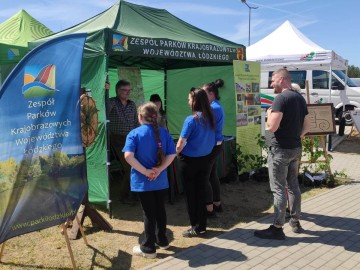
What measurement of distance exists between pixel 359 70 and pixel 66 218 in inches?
1842

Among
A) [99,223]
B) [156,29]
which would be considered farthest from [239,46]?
[99,223]

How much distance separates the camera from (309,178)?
6.41m

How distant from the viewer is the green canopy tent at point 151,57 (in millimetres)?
4828

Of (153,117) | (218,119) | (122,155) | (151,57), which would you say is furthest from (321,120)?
(153,117)

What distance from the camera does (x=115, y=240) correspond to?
420 cm

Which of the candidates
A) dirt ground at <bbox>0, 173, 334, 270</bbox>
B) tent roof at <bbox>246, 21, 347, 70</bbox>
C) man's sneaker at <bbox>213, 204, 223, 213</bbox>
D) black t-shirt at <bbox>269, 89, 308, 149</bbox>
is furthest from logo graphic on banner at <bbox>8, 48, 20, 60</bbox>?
tent roof at <bbox>246, 21, 347, 70</bbox>

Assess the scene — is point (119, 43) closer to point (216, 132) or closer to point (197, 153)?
point (216, 132)

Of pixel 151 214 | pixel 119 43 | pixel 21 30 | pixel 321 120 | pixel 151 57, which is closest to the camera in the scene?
Result: pixel 151 214

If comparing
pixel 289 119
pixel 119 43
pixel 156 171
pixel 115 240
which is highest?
pixel 119 43

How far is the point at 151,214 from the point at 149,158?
56 centimetres

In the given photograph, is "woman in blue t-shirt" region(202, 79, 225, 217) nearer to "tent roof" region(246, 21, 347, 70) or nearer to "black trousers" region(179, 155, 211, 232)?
"black trousers" region(179, 155, 211, 232)

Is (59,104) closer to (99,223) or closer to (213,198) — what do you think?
(99,223)

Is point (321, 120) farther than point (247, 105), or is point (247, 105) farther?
point (247, 105)

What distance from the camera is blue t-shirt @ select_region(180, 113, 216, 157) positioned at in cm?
389
